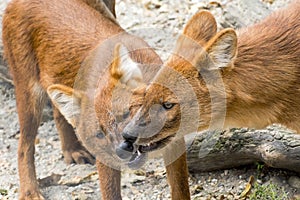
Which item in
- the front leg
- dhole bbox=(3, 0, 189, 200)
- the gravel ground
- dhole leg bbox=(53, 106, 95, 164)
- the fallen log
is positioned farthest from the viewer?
dhole leg bbox=(53, 106, 95, 164)

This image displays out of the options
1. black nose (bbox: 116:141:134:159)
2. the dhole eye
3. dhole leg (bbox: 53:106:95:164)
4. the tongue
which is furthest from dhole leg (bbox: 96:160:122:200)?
dhole leg (bbox: 53:106:95:164)

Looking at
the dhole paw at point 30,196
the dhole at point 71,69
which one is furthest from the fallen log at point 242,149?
the dhole paw at point 30,196

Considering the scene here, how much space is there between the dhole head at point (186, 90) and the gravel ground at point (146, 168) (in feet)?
5.07

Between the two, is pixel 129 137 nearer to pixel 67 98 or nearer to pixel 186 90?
pixel 186 90

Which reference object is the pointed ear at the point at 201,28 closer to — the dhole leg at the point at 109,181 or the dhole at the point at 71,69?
the dhole at the point at 71,69

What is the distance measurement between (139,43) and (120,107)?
119 cm

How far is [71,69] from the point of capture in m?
6.72

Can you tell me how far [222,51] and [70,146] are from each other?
2985 mm

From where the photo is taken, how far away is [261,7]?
864 cm

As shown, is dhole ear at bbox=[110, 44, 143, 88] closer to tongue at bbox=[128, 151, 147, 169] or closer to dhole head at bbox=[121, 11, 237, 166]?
dhole head at bbox=[121, 11, 237, 166]

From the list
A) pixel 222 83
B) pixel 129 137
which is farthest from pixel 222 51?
pixel 129 137

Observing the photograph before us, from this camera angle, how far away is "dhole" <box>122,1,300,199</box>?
5371 millimetres

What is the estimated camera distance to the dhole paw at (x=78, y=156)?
7.75 metres

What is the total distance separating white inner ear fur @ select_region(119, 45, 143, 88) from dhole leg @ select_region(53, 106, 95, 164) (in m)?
2.13
